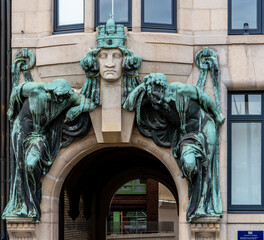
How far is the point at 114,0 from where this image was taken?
18438 mm

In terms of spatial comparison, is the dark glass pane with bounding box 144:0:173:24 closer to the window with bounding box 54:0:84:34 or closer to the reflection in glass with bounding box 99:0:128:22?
the reflection in glass with bounding box 99:0:128:22

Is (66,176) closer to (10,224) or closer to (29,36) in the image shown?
(10,224)

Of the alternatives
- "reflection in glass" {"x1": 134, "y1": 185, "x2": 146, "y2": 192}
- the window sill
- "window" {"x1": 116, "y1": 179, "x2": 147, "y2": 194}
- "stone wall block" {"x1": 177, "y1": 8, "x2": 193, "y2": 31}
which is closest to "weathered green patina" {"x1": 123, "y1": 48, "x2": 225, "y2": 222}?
the window sill

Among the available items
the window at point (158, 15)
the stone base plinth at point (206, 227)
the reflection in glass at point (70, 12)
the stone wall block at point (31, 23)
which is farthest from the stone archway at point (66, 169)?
the stone wall block at point (31, 23)

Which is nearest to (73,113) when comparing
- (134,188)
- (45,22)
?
(45,22)

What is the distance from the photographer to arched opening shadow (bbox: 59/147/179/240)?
22208mm

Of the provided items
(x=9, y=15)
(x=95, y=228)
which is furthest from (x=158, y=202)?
(x=9, y=15)

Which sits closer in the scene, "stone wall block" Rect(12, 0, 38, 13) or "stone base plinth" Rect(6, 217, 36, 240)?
"stone base plinth" Rect(6, 217, 36, 240)

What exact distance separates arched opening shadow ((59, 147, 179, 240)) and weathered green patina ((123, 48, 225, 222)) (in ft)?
11.5

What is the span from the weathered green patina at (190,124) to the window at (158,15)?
919 millimetres

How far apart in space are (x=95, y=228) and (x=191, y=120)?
27.9 feet

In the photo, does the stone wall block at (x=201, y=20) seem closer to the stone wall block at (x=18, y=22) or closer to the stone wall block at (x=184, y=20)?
the stone wall block at (x=184, y=20)

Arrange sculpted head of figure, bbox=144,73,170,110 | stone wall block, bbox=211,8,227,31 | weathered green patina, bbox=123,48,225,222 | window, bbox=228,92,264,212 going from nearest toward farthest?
sculpted head of figure, bbox=144,73,170,110 → weathered green patina, bbox=123,48,225,222 → stone wall block, bbox=211,8,227,31 → window, bbox=228,92,264,212

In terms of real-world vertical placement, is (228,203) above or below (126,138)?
below
